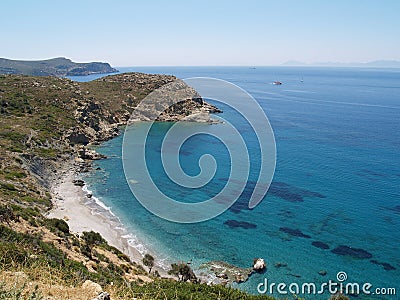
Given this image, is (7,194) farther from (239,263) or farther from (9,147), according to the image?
(239,263)

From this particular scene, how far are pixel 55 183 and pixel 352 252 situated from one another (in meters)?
32.4

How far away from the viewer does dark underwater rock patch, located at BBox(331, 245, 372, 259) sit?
25250mm

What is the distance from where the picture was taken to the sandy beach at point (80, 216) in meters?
26.4

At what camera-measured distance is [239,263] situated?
2416 cm

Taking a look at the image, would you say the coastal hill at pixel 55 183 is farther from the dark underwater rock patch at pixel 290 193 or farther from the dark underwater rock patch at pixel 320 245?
the dark underwater rock patch at pixel 290 193

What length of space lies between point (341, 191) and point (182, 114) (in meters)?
55.0

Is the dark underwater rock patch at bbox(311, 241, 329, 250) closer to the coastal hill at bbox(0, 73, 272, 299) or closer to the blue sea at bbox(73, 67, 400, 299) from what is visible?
the blue sea at bbox(73, 67, 400, 299)

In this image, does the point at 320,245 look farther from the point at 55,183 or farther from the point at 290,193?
the point at 55,183

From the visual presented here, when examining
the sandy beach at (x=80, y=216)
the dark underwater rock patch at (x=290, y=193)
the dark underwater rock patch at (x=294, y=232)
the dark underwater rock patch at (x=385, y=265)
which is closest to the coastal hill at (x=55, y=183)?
the sandy beach at (x=80, y=216)

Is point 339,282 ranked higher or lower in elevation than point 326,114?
lower

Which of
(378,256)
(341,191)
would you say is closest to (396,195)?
(341,191)

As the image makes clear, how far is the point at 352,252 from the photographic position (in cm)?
2577

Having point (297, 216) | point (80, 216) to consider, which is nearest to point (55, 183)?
point (80, 216)

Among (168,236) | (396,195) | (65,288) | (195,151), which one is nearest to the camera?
(65,288)
